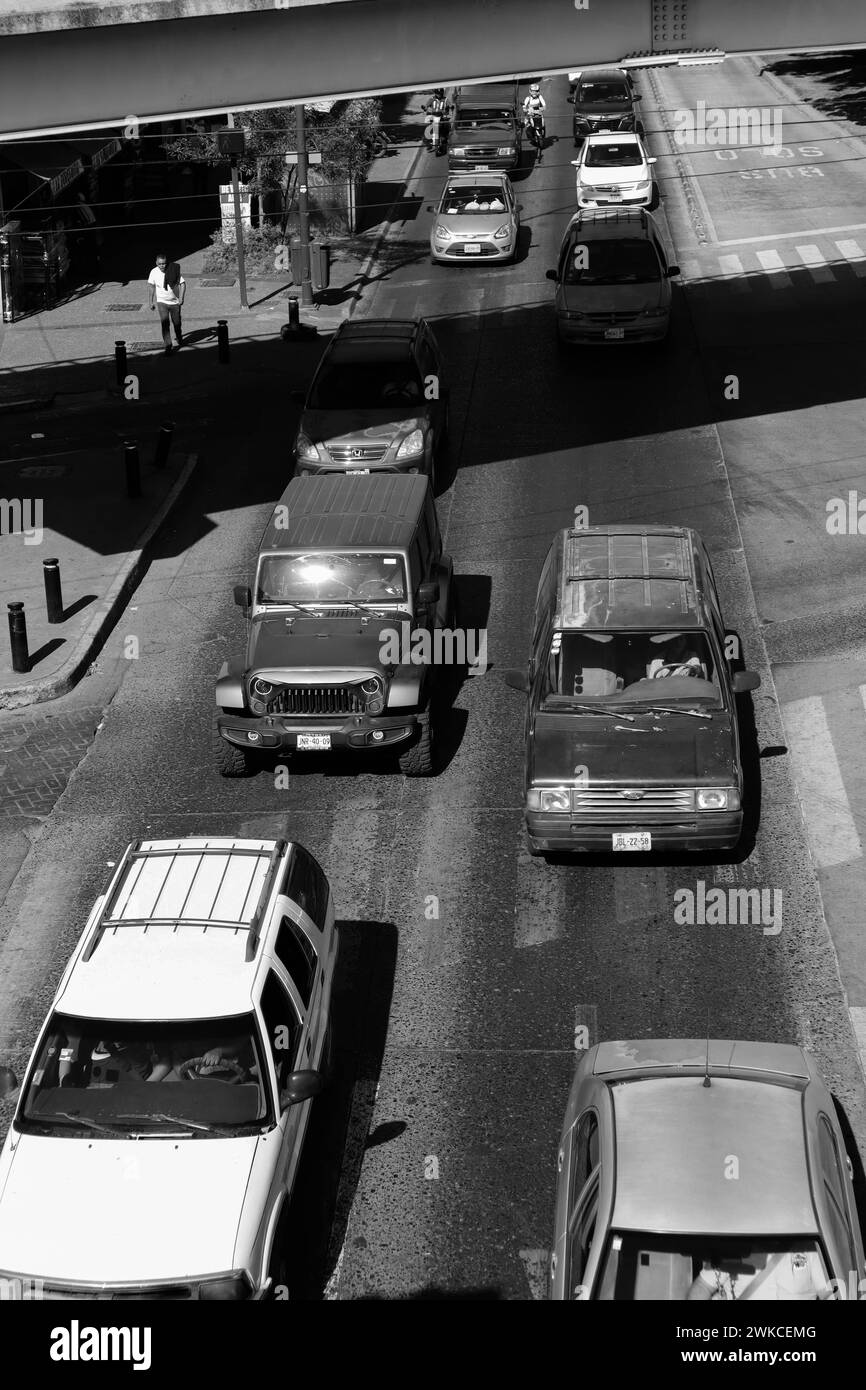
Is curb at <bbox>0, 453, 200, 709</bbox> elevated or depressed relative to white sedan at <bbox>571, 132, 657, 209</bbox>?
depressed

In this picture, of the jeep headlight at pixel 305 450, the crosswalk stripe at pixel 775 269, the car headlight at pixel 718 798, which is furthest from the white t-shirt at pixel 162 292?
the car headlight at pixel 718 798

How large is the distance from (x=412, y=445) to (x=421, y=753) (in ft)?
24.6

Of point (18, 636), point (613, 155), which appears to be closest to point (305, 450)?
point (18, 636)

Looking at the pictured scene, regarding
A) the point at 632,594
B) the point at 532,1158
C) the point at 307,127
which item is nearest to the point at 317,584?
the point at 632,594

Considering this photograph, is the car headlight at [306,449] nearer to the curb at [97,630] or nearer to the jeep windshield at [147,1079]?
the curb at [97,630]

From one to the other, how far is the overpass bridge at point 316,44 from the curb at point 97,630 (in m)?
5.23

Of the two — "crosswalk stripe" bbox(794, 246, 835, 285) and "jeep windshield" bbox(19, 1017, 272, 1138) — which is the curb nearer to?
"jeep windshield" bbox(19, 1017, 272, 1138)

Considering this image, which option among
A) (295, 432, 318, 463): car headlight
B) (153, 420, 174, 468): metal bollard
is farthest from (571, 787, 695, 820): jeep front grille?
(153, 420, 174, 468): metal bollard

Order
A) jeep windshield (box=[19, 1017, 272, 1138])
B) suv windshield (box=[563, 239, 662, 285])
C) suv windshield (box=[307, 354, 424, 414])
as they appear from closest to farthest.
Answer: jeep windshield (box=[19, 1017, 272, 1138]) < suv windshield (box=[307, 354, 424, 414]) < suv windshield (box=[563, 239, 662, 285])

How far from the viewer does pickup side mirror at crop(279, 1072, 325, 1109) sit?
9180 mm

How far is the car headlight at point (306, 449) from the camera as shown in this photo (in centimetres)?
2078

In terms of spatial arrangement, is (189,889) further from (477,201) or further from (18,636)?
(477,201)

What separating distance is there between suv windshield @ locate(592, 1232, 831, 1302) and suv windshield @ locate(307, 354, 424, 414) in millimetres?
15491

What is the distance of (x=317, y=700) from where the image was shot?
1425 cm
